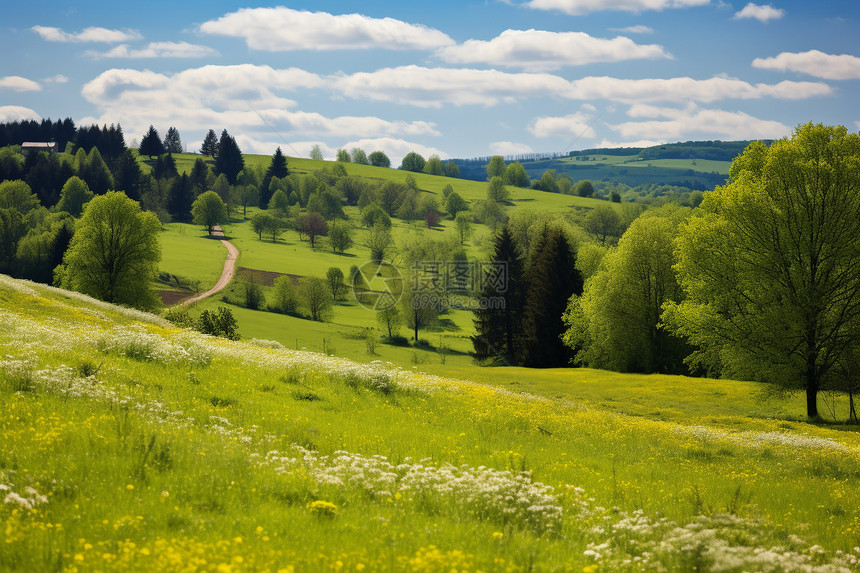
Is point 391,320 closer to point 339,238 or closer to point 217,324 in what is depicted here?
point 217,324

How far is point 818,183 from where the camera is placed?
31422 mm

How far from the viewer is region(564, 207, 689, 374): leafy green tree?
5459 cm

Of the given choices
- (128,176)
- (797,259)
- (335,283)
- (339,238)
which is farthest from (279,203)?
(797,259)

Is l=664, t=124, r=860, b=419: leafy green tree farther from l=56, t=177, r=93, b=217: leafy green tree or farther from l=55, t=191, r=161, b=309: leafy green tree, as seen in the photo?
l=56, t=177, r=93, b=217: leafy green tree

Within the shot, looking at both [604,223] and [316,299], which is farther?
[604,223]

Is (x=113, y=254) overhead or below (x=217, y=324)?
overhead

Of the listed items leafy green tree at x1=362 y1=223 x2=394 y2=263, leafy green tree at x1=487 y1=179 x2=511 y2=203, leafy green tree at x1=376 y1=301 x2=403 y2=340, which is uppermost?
leafy green tree at x1=487 y1=179 x2=511 y2=203

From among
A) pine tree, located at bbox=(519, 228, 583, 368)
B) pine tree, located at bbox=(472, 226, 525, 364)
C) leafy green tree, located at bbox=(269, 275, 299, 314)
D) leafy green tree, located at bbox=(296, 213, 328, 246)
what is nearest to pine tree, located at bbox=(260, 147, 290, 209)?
leafy green tree, located at bbox=(296, 213, 328, 246)

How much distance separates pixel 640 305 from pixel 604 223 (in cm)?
8634

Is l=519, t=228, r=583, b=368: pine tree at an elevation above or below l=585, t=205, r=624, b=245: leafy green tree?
below

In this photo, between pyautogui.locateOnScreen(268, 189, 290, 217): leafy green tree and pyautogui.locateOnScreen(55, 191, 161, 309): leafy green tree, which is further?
pyautogui.locateOnScreen(268, 189, 290, 217): leafy green tree

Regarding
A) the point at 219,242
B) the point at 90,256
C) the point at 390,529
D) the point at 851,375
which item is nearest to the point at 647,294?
the point at 851,375

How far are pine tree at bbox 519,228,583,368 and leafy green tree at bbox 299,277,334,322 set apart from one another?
4658cm

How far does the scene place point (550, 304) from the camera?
212 feet
